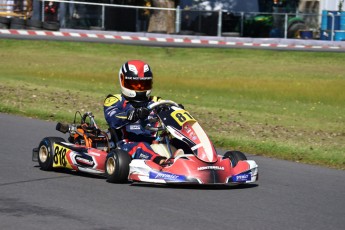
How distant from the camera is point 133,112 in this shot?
363 inches

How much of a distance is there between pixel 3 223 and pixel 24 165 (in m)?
3.04

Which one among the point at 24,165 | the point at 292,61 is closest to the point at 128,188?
the point at 24,165

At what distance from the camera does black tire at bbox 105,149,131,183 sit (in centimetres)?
881

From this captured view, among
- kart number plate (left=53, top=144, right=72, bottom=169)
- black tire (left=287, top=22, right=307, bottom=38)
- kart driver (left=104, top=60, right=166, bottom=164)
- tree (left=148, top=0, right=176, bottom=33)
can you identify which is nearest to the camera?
kart driver (left=104, top=60, right=166, bottom=164)

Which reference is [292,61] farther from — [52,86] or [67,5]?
[52,86]

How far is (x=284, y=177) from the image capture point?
387 inches

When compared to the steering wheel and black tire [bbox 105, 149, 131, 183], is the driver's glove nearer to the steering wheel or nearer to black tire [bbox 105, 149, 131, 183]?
the steering wheel

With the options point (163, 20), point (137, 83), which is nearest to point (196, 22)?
A: point (163, 20)

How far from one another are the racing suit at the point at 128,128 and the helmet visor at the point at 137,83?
0.53 ft

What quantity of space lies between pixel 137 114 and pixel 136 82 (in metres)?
0.55

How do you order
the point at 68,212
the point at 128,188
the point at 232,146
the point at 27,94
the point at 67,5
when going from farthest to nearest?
the point at 67,5 → the point at 27,94 → the point at 232,146 → the point at 128,188 → the point at 68,212

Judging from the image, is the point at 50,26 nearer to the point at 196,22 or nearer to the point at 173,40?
the point at 173,40

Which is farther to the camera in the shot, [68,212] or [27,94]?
[27,94]

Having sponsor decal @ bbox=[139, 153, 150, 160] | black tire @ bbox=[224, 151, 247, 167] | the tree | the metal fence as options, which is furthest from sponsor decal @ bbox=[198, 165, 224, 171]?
the tree
